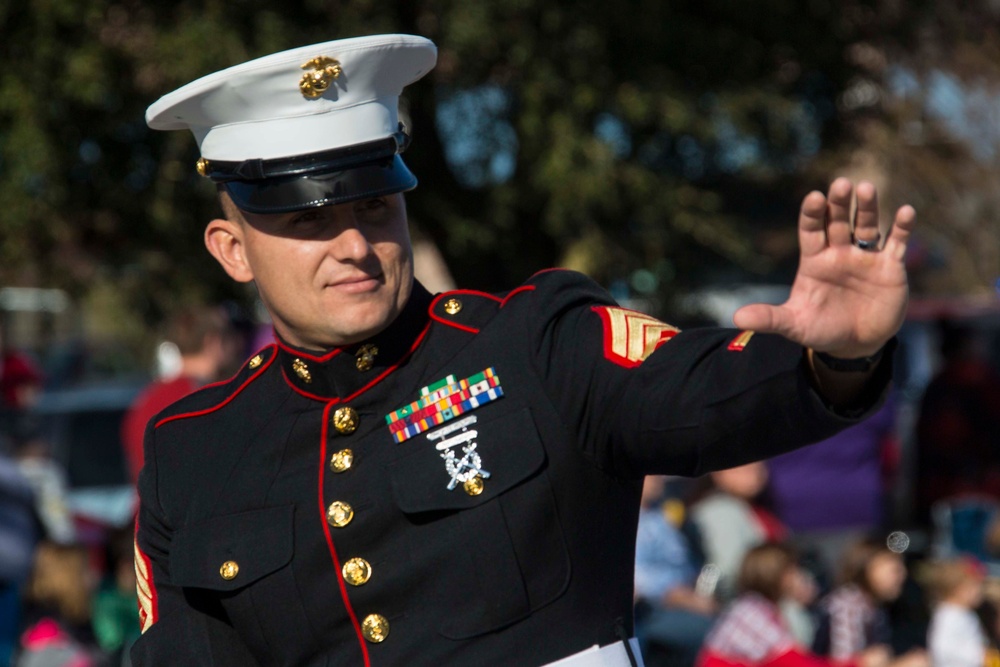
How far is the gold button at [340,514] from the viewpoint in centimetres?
231

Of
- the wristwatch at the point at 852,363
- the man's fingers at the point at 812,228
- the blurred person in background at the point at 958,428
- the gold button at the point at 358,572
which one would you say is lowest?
the blurred person in background at the point at 958,428

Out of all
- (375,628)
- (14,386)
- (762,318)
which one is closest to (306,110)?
A: (375,628)

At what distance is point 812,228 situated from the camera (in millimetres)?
1787

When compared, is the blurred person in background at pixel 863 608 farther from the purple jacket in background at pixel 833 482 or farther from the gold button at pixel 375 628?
the gold button at pixel 375 628

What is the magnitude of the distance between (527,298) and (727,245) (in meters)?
6.88

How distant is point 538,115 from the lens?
27.6ft

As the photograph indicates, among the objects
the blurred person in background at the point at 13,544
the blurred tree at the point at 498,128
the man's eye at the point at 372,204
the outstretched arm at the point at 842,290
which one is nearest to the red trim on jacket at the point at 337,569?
the man's eye at the point at 372,204

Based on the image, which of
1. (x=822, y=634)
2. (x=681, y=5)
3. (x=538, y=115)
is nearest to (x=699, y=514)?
(x=822, y=634)

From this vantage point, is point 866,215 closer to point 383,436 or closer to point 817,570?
point 383,436

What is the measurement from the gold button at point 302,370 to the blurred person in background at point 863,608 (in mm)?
4105

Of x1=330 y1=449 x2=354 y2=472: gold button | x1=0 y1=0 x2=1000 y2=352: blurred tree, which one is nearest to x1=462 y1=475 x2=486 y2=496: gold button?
x1=330 y1=449 x2=354 y2=472: gold button

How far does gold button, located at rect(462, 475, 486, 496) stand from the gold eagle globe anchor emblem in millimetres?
650

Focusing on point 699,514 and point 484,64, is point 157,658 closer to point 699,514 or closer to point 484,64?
point 699,514

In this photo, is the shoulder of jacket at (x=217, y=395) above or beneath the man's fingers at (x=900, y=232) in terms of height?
beneath
